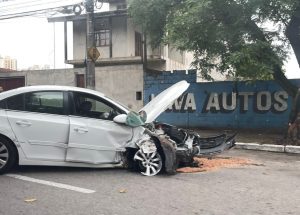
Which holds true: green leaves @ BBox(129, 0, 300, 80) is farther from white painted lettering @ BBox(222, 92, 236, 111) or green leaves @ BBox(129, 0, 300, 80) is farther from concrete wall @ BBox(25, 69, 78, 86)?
concrete wall @ BBox(25, 69, 78, 86)

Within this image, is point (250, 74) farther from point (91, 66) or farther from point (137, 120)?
point (137, 120)

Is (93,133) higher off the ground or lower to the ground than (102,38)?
lower

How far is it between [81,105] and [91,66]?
243 inches

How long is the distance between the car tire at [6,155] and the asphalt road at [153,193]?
213 millimetres

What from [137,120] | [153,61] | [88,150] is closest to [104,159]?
[88,150]

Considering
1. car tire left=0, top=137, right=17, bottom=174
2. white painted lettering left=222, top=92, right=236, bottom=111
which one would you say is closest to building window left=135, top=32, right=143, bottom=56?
white painted lettering left=222, top=92, right=236, bottom=111

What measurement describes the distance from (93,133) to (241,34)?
7069 mm

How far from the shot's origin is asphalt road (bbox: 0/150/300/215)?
5343mm

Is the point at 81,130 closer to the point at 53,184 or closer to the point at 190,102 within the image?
the point at 53,184

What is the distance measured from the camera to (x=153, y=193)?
20.2 ft

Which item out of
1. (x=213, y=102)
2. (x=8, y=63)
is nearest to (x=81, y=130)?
(x=213, y=102)

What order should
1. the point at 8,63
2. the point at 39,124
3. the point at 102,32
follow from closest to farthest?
1. the point at 39,124
2. the point at 102,32
3. the point at 8,63

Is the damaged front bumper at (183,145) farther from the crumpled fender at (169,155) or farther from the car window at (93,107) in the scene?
the car window at (93,107)

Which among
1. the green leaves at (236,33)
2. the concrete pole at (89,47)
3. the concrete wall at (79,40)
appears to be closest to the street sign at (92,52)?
the concrete pole at (89,47)
